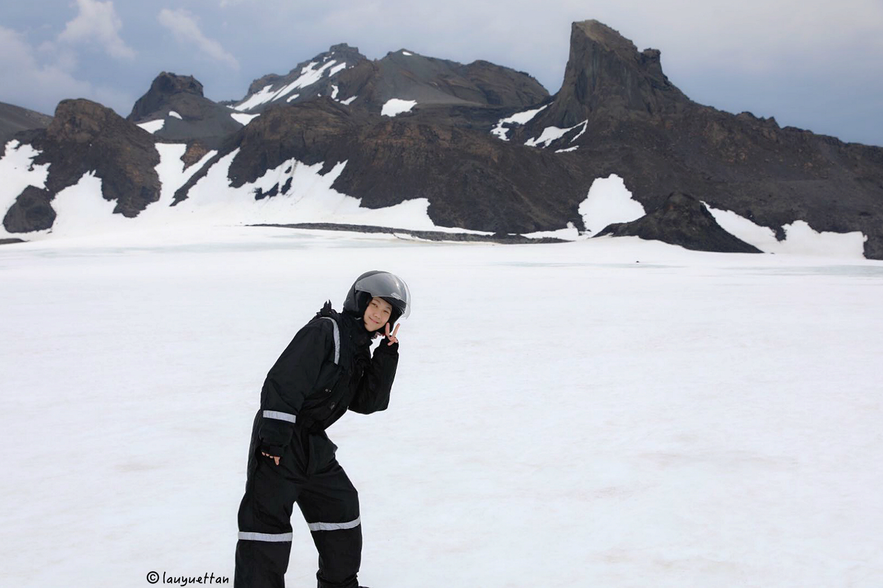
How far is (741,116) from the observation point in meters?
94.8

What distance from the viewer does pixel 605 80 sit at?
9538 centimetres

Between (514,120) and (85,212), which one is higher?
(514,120)

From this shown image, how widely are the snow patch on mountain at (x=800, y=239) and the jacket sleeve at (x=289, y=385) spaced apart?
2449 inches

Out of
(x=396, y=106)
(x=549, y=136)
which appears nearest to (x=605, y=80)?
(x=549, y=136)

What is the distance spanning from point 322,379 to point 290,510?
2.09 ft

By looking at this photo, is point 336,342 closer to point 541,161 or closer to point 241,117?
point 541,161

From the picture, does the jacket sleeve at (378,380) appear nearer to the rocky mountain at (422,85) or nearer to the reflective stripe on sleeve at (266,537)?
the reflective stripe on sleeve at (266,537)

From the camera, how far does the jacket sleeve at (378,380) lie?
3.63 metres

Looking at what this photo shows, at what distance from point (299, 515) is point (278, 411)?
182 centimetres

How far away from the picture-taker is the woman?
3309 millimetres

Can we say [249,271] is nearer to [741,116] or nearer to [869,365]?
[869,365]

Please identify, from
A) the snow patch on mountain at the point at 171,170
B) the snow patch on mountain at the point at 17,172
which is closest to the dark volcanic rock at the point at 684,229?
the snow patch on mountain at the point at 171,170

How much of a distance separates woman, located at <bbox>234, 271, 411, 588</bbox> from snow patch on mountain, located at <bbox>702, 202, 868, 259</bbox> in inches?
2434

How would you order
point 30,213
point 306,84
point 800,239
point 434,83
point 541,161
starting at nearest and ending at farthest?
point 800,239
point 30,213
point 541,161
point 434,83
point 306,84
